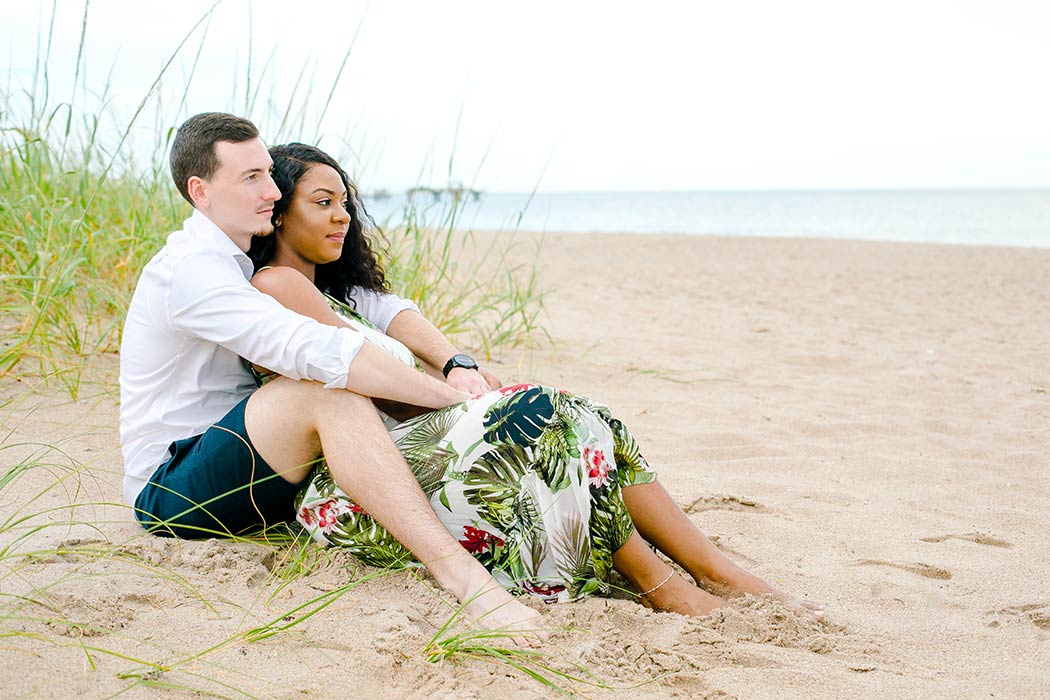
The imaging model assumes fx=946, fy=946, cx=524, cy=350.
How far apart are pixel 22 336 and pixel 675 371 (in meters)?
2.75

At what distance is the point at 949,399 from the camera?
13.7 feet

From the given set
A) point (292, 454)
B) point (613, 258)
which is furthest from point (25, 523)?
point (613, 258)

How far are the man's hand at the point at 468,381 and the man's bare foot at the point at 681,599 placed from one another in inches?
26.9

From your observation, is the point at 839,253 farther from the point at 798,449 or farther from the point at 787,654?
the point at 787,654

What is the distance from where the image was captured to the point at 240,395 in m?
2.19

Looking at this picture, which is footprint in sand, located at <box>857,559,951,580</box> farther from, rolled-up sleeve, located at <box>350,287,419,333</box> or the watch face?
rolled-up sleeve, located at <box>350,287,419,333</box>

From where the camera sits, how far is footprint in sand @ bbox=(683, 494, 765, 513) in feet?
8.60

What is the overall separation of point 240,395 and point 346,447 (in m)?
0.45

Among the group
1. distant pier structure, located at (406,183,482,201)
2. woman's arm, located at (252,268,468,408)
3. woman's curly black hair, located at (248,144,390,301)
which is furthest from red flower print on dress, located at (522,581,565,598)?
distant pier structure, located at (406,183,482,201)

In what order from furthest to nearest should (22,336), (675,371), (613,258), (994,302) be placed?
1. (613,258)
2. (994,302)
3. (675,371)
4. (22,336)

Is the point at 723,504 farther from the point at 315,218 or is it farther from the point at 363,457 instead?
the point at 315,218

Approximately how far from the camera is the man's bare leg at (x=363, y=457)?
1850 mm

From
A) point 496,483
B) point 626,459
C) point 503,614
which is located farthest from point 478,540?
point 626,459

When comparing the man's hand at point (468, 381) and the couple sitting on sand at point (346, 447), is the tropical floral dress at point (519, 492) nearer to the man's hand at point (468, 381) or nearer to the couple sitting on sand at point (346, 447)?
the couple sitting on sand at point (346, 447)
